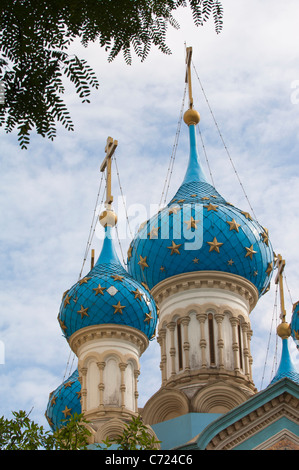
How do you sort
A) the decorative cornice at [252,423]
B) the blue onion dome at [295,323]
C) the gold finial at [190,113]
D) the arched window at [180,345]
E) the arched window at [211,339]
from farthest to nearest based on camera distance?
the gold finial at [190,113], the arched window at [180,345], the blue onion dome at [295,323], the arched window at [211,339], the decorative cornice at [252,423]

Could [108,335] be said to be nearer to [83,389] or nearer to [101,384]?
[101,384]

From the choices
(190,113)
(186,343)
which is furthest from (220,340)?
(190,113)

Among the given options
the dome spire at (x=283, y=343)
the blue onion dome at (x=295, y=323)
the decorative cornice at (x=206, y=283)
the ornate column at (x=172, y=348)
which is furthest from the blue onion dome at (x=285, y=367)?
the ornate column at (x=172, y=348)

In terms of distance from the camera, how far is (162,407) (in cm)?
1587

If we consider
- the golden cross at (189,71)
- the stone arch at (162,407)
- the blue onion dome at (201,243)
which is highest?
the golden cross at (189,71)

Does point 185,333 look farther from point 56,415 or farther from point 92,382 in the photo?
point 56,415

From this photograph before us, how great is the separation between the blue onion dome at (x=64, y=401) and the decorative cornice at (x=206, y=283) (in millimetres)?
3599

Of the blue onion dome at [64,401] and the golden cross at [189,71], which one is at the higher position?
the golden cross at [189,71]

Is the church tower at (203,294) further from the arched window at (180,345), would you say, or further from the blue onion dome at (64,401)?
the blue onion dome at (64,401)

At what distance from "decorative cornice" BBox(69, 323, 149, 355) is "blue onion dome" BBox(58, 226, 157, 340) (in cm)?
9

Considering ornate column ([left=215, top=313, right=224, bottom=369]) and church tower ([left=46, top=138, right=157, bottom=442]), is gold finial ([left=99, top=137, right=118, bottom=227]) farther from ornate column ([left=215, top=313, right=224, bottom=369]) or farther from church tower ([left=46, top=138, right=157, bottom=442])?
ornate column ([left=215, top=313, right=224, bottom=369])

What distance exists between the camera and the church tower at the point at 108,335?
16.0m
